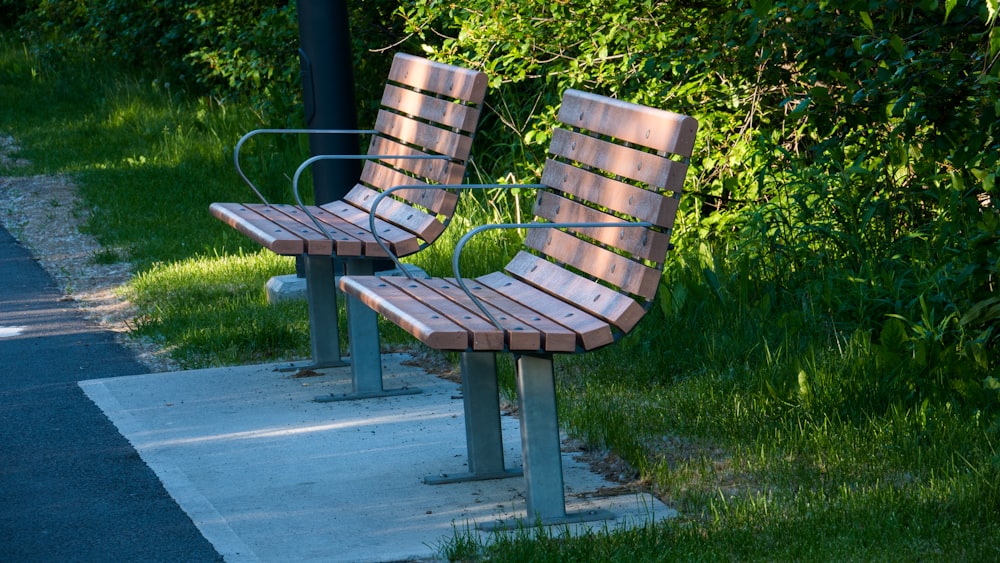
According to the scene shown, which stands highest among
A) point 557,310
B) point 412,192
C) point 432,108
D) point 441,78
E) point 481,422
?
point 441,78

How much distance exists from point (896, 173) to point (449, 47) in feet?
8.94

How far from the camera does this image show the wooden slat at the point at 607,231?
3553mm

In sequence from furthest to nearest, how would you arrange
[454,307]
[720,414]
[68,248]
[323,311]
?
[68,248], [323,311], [720,414], [454,307]

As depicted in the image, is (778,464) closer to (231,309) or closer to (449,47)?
(231,309)

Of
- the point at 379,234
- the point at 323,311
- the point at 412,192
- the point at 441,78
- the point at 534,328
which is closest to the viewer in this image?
the point at 534,328

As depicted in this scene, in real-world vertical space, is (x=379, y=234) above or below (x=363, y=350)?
above

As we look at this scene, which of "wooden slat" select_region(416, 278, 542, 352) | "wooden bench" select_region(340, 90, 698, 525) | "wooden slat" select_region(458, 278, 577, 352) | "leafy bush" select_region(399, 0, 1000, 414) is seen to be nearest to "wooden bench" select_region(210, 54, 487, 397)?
"wooden bench" select_region(340, 90, 698, 525)

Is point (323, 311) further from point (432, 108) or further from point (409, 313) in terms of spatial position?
point (409, 313)

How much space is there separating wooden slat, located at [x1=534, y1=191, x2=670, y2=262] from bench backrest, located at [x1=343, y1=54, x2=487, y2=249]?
2.11 ft

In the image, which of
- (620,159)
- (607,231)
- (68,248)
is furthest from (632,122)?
(68,248)

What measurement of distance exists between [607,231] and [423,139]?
1.51 meters

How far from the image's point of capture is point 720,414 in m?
4.38

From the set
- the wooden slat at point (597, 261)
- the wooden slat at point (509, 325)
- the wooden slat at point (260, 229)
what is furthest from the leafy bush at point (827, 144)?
the wooden slat at point (260, 229)

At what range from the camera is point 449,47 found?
24.8 feet
